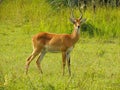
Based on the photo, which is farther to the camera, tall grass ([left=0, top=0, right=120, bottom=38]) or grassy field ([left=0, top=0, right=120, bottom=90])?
tall grass ([left=0, top=0, right=120, bottom=38])

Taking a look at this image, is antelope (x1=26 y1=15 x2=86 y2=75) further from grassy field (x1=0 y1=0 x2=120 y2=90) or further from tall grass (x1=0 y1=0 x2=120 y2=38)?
tall grass (x1=0 y1=0 x2=120 y2=38)

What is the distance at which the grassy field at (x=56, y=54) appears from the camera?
8.18m

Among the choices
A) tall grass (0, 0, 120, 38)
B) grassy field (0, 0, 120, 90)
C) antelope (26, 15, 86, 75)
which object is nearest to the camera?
grassy field (0, 0, 120, 90)

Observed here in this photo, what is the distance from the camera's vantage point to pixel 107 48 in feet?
47.4

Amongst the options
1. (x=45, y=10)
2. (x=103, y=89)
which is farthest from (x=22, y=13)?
(x=103, y=89)

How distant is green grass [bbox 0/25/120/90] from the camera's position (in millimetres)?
7836

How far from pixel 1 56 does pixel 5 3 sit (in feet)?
32.2

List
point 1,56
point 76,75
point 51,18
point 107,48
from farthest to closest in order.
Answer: point 51,18, point 107,48, point 1,56, point 76,75

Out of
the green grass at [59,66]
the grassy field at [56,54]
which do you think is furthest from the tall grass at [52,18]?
the green grass at [59,66]

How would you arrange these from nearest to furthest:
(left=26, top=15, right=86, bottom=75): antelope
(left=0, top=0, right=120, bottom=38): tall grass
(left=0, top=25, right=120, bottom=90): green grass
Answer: (left=0, top=25, right=120, bottom=90): green grass, (left=26, top=15, right=86, bottom=75): antelope, (left=0, top=0, right=120, bottom=38): tall grass

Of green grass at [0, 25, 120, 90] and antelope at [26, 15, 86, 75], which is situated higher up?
antelope at [26, 15, 86, 75]

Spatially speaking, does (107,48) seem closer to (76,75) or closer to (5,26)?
(76,75)

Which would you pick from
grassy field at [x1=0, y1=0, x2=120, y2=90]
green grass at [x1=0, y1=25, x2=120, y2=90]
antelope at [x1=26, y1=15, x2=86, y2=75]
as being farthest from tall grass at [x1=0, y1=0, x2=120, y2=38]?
antelope at [x1=26, y1=15, x2=86, y2=75]

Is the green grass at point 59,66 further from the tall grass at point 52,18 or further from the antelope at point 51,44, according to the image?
the tall grass at point 52,18
